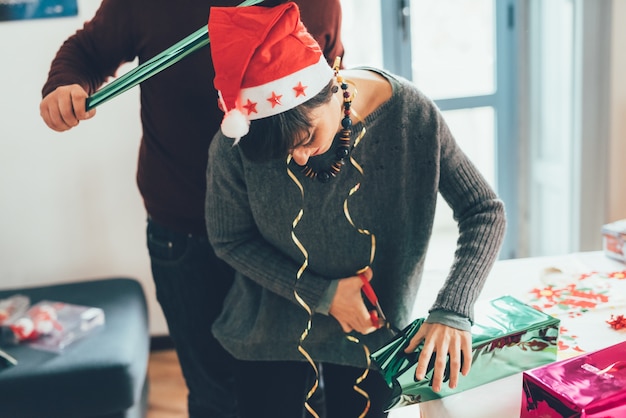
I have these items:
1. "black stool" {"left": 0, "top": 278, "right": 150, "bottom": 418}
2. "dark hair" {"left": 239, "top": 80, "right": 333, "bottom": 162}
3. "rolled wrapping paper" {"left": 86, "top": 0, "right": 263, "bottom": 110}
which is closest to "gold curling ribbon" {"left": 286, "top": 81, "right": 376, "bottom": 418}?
"dark hair" {"left": 239, "top": 80, "right": 333, "bottom": 162}

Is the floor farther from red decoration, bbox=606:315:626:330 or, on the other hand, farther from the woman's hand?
red decoration, bbox=606:315:626:330

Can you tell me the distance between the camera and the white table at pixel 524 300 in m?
0.95

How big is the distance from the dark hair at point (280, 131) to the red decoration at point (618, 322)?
2.14ft

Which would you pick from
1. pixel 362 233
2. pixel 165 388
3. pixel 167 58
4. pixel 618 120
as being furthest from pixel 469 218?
pixel 165 388

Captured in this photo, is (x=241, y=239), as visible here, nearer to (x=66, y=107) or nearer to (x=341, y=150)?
(x=341, y=150)

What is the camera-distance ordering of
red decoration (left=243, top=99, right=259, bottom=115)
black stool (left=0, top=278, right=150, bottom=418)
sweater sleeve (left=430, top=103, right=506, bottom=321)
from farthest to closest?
black stool (left=0, top=278, right=150, bottom=418), sweater sleeve (left=430, top=103, right=506, bottom=321), red decoration (left=243, top=99, right=259, bottom=115)

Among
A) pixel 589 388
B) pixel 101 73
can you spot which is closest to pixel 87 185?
pixel 101 73

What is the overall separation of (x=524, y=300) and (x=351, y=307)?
0.40 meters

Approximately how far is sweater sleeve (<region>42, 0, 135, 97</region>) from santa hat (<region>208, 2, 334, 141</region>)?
42 cm

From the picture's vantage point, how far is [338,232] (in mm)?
1096

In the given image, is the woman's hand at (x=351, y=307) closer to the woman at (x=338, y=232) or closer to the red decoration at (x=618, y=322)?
the woman at (x=338, y=232)

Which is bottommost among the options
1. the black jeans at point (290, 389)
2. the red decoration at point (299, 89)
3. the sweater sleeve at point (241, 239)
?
the black jeans at point (290, 389)

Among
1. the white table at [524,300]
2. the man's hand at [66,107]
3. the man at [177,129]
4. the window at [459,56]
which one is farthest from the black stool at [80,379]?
the window at [459,56]

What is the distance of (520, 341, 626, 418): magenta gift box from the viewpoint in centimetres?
78
